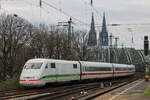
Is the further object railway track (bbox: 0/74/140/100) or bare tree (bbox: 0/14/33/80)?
bare tree (bbox: 0/14/33/80)

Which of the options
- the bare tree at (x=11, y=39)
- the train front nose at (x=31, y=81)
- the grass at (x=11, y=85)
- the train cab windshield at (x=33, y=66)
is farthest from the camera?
the bare tree at (x=11, y=39)

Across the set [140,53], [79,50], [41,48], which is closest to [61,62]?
[41,48]

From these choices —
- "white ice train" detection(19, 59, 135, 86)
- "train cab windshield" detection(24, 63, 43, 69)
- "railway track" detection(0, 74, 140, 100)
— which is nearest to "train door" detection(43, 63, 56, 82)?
"white ice train" detection(19, 59, 135, 86)

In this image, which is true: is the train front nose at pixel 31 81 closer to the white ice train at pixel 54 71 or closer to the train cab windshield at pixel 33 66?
the white ice train at pixel 54 71

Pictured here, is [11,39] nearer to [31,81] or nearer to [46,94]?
[31,81]

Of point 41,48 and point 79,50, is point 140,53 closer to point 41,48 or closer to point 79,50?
point 79,50

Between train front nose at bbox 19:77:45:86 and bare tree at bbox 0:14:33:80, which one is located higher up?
bare tree at bbox 0:14:33:80

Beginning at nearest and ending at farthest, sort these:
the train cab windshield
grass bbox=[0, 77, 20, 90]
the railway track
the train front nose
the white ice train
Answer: the railway track < the train front nose < the white ice train < the train cab windshield < grass bbox=[0, 77, 20, 90]

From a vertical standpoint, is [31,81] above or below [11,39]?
below

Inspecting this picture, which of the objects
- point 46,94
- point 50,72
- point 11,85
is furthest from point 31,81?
point 46,94

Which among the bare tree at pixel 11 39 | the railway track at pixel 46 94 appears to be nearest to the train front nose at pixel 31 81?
the railway track at pixel 46 94

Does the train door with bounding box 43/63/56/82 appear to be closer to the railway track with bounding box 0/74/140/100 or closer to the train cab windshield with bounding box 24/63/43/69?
the train cab windshield with bounding box 24/63/43/69

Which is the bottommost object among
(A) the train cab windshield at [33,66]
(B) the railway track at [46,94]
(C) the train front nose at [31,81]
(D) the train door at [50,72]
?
(B) the railway track at [46,94]

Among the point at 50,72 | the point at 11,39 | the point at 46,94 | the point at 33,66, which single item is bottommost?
the point at 46,94
